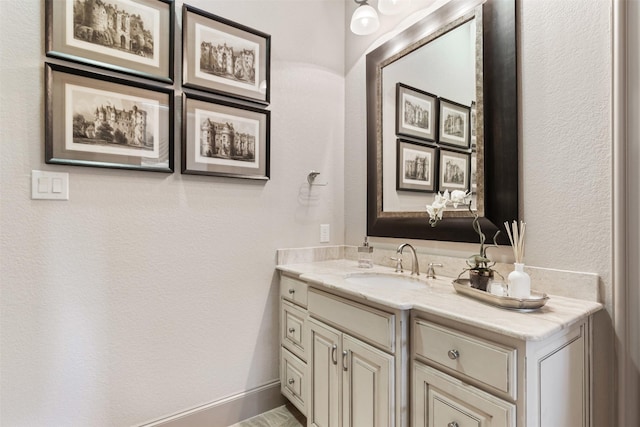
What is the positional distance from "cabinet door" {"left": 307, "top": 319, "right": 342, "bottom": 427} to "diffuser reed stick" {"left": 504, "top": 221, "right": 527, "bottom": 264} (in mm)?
780

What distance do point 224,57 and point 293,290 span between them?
1363mm

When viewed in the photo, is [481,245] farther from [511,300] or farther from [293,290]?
[293,290]

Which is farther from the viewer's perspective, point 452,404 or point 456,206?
point 456,206

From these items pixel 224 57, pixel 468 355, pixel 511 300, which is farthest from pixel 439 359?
pixel 224 57

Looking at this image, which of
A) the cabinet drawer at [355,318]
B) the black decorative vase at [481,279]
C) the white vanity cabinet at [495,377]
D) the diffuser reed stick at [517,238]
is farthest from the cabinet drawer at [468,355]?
the diffuser reed stick at [517,238]

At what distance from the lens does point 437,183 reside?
1.64m

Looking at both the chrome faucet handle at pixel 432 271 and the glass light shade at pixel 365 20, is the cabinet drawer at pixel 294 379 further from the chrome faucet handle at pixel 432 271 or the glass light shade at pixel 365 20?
the glass light shade at pixel 365 20

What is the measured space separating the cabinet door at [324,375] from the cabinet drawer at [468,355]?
1.41ft

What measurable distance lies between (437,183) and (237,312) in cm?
132

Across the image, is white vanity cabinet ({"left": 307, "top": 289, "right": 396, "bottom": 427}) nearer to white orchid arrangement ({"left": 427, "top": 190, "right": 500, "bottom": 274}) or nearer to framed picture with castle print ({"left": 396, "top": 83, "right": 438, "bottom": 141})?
white orchid arrangement ({"left": 427, "top": 190, "right": 500, "bottom": 274})

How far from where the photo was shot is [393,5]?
1.69 metres

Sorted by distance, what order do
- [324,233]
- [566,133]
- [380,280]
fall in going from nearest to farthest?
[566,133], [380,280], [324,233]

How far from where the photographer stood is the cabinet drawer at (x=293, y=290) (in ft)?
5.61

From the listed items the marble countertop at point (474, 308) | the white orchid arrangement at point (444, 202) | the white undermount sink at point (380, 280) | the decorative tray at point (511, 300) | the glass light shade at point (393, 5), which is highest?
the glass light shade at point (393, 5)
